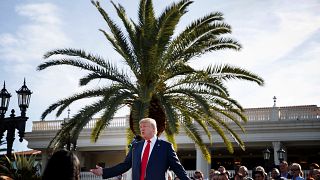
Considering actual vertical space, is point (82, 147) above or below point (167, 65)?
below

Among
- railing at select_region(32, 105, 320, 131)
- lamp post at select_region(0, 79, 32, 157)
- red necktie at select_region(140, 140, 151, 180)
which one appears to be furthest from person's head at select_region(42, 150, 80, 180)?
railing at select_region(32, 105, 320, 131)

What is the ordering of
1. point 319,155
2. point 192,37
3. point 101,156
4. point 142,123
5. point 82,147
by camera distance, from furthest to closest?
1. point 101,156
2. point 319,155
3. point 82,147
4. point 192,37
5. point 142,123

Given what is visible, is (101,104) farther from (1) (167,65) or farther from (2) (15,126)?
(2) (15,126)

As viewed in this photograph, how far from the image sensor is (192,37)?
17.5 meters

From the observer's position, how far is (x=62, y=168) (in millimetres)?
3740

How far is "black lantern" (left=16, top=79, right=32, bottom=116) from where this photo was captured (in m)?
14.2

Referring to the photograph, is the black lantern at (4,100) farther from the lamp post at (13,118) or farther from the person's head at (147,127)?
the person's head at (147,127)

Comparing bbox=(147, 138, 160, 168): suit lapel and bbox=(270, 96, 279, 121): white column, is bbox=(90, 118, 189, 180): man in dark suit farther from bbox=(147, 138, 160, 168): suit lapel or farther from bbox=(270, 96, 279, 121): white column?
bbox=(270, 96, 279, 121): white column

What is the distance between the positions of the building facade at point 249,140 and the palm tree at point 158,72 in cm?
872

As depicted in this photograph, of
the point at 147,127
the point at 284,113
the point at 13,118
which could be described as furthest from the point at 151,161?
the point at 284,113

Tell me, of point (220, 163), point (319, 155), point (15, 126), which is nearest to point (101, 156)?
point (220, 163)

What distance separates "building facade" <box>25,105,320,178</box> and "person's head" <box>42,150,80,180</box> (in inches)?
863

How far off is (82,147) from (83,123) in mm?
18398

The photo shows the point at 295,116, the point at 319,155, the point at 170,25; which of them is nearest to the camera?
the point at 170,25
